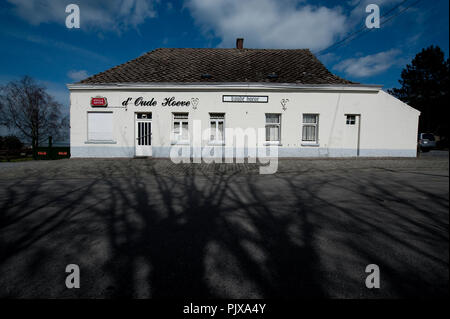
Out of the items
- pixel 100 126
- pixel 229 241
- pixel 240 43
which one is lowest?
pixel 229 241

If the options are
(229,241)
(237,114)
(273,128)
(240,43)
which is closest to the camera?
(229,241)

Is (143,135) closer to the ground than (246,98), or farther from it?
closer to the ground

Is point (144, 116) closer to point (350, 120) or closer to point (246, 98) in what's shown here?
point (246, 98)

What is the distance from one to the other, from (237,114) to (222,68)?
12.8 feet

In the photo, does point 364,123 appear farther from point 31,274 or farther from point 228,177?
point 31,274

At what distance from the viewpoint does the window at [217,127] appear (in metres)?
12.8

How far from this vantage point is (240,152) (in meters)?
12.6

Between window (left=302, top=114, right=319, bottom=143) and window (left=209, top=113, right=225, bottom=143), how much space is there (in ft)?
17.4

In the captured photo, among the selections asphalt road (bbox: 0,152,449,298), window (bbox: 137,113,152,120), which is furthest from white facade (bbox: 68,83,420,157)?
asphalt road (bbox: 0,152,449,298)

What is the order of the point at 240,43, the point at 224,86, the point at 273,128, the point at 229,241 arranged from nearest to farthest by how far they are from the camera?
1. the point at 229,241
2. the point at 224,86
3. the point at 273,128
4. the point at 240,43

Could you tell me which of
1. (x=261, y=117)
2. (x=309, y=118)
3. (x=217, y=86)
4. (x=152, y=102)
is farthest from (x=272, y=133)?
(x=152, y=102)

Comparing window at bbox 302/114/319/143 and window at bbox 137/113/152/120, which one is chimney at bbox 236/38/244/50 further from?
window at bbox 137/113/152/120

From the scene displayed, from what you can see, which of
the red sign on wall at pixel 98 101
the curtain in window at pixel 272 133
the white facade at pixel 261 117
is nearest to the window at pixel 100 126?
the white facade at pixel 261 117
